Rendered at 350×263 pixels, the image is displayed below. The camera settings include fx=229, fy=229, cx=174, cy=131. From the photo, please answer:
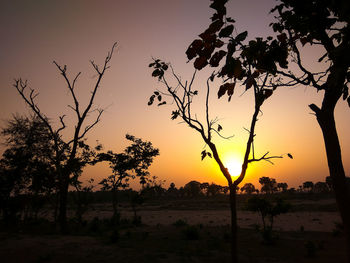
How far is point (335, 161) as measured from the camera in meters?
3.57

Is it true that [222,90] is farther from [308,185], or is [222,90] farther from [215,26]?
[308,185]

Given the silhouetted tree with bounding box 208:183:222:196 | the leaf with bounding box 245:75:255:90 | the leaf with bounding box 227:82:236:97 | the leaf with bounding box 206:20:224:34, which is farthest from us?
the silhouetted tree with bounding box 208:183:222:196

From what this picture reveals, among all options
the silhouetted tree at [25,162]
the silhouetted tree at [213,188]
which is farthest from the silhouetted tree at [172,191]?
the silhouetted tree at [25,162]

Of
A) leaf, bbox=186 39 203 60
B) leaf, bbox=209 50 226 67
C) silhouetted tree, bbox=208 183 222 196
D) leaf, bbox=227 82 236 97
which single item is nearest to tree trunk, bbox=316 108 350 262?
leaf, bbox=227 82 236 97

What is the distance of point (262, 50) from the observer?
203cm

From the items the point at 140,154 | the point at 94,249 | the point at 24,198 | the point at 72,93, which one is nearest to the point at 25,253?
the point at 94,249

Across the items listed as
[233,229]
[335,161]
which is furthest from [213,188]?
[335,161]

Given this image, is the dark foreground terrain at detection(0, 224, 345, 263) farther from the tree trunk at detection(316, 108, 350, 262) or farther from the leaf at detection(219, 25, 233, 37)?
the leaf at detection(219, 25, 233, 37)

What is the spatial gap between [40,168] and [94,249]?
13.0m

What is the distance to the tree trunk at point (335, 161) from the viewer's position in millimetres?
3490

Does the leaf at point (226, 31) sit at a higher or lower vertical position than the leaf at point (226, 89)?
higher

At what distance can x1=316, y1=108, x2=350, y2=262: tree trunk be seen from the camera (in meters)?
3.49

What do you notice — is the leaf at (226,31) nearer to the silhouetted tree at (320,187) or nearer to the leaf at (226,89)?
the leaf at (226,89)

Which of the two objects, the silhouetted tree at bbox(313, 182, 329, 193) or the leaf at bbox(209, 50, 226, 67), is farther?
the silhouetted tree at bbox(313, 182, 329, 193)
